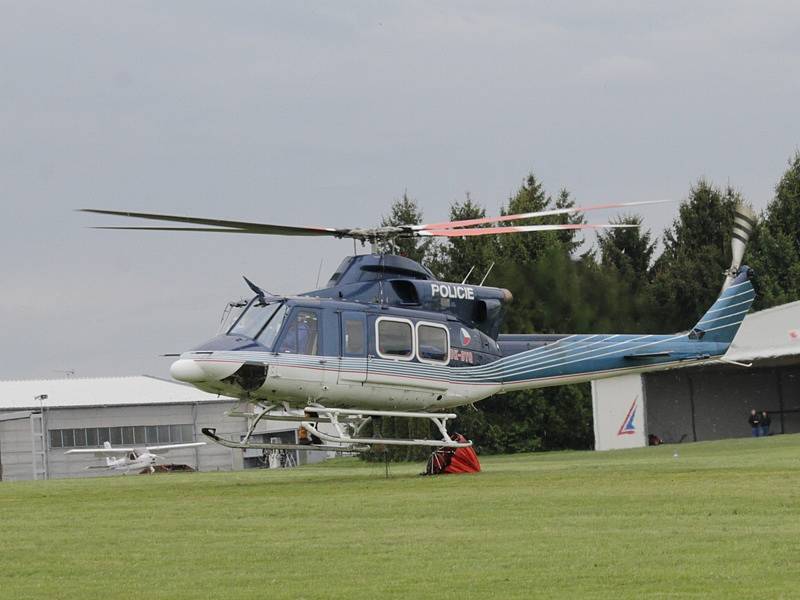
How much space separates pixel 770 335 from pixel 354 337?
81.3 feet

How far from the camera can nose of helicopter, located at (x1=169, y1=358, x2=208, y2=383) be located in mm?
21000

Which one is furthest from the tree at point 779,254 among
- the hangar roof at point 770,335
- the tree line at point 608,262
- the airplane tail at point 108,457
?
the airplane tail at point 108,457

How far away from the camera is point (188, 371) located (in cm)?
2102

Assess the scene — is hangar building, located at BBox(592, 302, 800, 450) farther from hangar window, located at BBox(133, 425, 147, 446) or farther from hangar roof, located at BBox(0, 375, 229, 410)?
hangar window, located at BBox(133, 425, 147, 446)

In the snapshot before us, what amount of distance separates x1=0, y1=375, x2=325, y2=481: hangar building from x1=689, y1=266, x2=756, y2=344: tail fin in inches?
1924

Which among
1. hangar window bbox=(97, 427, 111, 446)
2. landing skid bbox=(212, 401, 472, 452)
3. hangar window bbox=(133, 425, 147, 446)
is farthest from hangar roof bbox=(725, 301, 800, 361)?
hangar window bbox=(97, 427, 111, 446)

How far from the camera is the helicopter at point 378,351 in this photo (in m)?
21.5

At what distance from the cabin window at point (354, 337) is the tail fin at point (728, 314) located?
7.78 m

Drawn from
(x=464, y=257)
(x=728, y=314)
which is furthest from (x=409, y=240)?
(x=728, y=314)

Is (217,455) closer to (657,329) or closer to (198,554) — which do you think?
(657,329)

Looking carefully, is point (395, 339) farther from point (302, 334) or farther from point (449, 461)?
point (449, 461)

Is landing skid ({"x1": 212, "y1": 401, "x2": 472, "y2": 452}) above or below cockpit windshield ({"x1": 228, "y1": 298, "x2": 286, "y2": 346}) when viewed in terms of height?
below

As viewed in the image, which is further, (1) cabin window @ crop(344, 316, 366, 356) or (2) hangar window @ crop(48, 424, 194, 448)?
(2) hangar window @ crop(48, 424, 194, 448)

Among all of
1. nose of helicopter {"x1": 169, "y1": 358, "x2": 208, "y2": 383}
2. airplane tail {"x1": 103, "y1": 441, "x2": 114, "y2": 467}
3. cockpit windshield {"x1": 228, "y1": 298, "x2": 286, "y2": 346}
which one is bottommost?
airplane tail {"x1": 103, "y1": 441, "x2": 114, "y2": 467}
